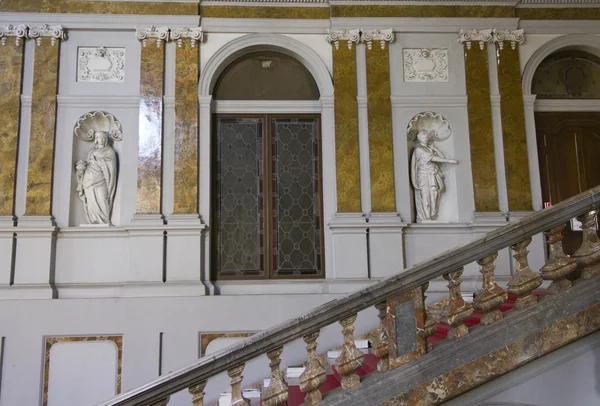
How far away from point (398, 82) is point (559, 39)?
6.83ft

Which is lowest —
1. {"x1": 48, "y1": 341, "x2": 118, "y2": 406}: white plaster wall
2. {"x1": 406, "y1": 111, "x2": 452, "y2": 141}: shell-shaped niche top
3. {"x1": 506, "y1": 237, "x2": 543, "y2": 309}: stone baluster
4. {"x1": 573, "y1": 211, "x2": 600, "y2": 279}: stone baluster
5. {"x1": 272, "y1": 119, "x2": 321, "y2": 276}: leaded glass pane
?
{"x1": 48, "y1": 341, "x2": 118, "y2": 406}: white plaster wall

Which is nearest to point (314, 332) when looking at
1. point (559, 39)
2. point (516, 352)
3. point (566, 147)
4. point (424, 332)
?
point (424, 332)

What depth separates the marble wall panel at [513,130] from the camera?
650 cm

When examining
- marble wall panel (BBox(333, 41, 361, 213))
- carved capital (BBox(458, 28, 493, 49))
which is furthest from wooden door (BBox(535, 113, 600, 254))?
marble wall panel (BBox(333, 41, 361, 213))

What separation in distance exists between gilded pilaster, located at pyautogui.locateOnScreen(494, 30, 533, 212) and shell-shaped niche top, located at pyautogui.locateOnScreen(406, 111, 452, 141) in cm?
67

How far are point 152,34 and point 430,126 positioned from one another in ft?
11.2

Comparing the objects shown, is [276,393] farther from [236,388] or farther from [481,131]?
[481,131]

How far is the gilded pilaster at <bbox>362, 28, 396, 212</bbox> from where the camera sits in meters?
6.40

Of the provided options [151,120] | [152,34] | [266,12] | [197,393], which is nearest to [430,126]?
[266,12]

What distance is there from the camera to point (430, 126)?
6793mm

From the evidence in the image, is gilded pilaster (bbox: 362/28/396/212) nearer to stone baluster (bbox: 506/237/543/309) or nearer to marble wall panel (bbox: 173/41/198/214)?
marble wall panel (bbox: 173/41/198/214)

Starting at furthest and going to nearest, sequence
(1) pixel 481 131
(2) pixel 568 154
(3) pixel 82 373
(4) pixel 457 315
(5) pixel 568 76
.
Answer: (5) pixel 568 76 < (2) pixel 568 154 < (1) pixel 481 131 < (3) pixel 82 373 < (4) pixel 457 315

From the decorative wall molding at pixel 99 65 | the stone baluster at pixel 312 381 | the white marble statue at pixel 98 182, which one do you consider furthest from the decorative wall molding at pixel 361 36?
the stone baluster at pixel 312 381

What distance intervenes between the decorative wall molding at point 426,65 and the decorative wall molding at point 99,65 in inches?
131
